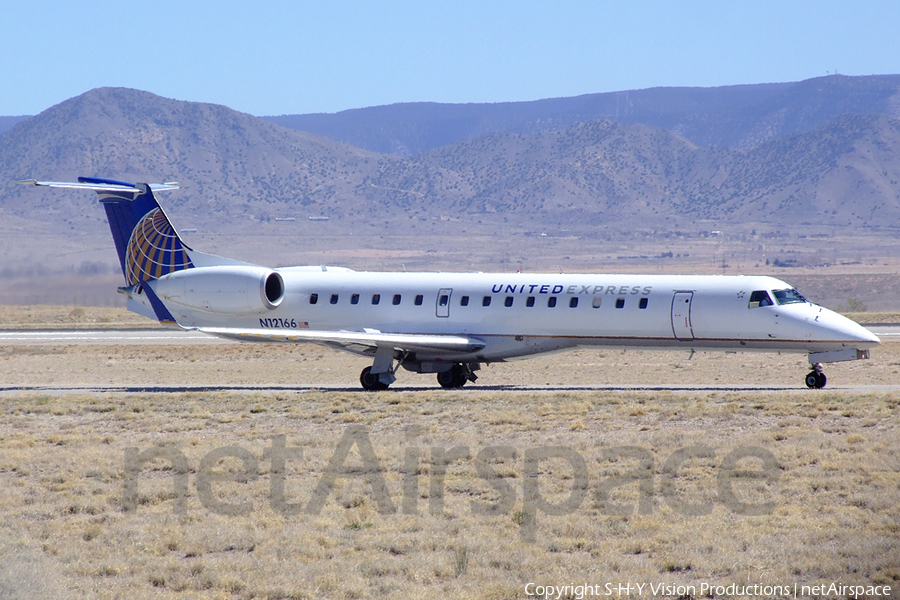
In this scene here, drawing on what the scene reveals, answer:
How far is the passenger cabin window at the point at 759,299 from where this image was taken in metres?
25.0

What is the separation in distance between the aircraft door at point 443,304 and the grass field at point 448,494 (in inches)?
169

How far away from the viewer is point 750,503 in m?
13.3

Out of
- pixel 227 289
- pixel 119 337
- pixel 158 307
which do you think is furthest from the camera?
pixel 119 337

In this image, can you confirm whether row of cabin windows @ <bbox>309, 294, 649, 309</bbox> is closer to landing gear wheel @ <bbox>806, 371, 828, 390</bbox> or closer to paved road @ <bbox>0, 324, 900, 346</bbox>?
landing gear wheel @ <bbox>806, 371, 828, 390</bbox>

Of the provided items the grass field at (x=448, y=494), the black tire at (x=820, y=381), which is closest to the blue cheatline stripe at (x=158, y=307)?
the grass field at (x=448, y=494)

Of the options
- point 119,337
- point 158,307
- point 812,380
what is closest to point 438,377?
point 158,307

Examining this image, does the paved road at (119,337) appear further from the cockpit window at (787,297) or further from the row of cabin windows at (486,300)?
the cockpit window at (787,297)

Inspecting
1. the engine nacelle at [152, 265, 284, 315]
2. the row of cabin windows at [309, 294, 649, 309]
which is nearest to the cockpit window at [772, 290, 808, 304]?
the row of cabin windows at [309, 294, 649, 309]

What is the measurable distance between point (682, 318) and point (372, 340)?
7.52 meters

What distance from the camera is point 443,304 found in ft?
92.9

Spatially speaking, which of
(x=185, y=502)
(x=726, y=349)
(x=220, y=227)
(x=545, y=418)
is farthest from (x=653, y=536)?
(x=220, y=227)

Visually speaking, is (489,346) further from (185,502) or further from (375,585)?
(375,585)

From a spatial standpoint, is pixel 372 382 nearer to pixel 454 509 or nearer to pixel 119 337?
pixel 454 509

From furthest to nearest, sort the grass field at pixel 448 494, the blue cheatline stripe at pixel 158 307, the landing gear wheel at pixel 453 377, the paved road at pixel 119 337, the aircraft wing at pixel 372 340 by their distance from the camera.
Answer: the paved road at pixel 119 337 < the blue cheatline stripe at pixel 158 307 < the landing gear wheel at pixel 453 377 < the aircraft wing at pixel 372 340 < the grass field at pixel 448 494
